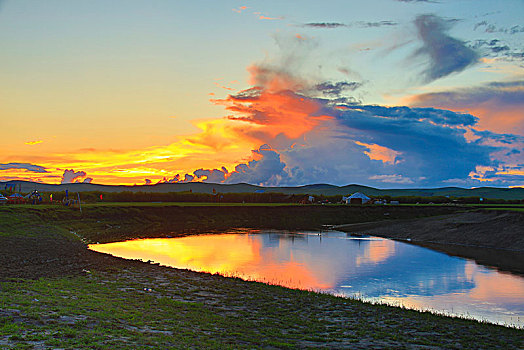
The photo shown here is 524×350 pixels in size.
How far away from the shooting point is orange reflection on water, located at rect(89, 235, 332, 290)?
91.9 ft

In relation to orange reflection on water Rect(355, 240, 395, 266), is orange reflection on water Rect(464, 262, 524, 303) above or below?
above

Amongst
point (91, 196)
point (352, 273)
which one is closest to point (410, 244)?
point (352, 273)

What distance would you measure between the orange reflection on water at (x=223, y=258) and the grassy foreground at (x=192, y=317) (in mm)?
4893

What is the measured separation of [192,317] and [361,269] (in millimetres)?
19555

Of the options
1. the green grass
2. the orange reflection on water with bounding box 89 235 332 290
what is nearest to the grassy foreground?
the green grass

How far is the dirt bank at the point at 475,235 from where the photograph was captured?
38.2 m

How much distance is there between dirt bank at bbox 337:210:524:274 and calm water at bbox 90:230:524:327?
9.91 ft

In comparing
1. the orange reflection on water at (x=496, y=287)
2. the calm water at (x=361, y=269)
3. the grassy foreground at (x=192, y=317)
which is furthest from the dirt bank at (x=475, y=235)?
the grassy foreground at (x=192, y=317)

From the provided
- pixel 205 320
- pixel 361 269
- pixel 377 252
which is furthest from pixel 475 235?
pixel 205 320

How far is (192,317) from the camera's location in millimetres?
15297

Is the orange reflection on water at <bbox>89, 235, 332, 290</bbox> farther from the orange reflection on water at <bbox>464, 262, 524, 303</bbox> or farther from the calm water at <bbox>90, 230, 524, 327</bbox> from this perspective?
the orange reflection on water at <bbox>464, 262, 524, 303</bbox>

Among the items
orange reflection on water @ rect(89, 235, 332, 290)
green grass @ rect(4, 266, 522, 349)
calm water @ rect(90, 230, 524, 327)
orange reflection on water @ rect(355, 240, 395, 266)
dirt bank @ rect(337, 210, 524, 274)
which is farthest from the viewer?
dirt bank @ rect(337, 210, 524, 274)

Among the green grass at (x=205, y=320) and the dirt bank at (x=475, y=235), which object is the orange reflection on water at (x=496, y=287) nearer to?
the dirt bank at (x=475, y=235)

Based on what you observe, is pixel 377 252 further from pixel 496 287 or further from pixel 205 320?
pixel 205 320
